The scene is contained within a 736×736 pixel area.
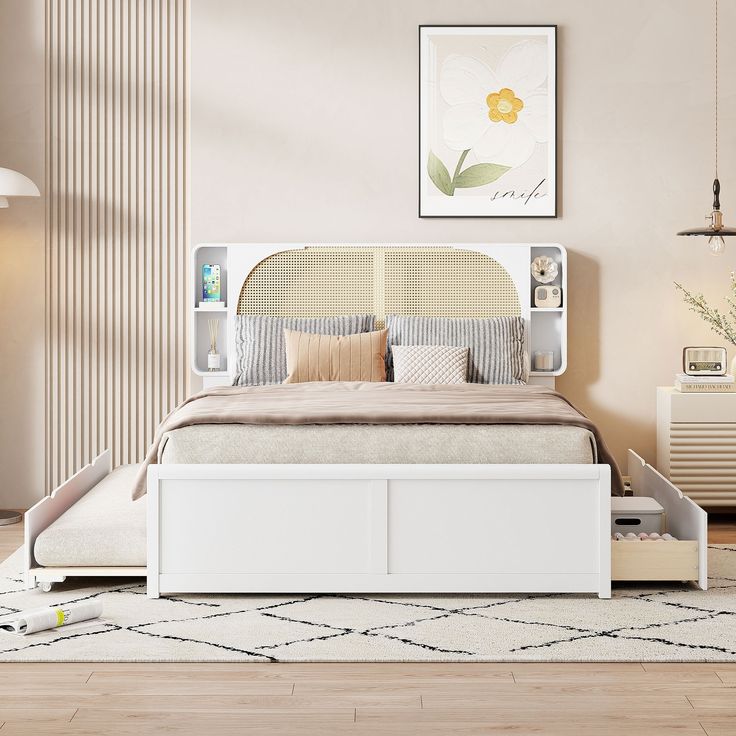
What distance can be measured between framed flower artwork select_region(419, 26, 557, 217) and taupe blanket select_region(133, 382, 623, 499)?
141 cm

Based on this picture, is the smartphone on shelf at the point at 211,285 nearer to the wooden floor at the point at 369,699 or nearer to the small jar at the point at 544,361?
the small jar at the point at 544,361

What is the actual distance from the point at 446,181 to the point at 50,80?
204cm

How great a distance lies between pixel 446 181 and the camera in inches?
193

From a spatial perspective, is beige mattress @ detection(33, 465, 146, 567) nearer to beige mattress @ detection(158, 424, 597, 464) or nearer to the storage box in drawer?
beige mattress @ detection(158, 424, 597, 464)

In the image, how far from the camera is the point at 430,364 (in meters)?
4.45

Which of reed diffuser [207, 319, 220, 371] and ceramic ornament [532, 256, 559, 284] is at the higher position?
ceramic ornament [532, 256, 559, 284]

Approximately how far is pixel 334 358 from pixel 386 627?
1.77 m

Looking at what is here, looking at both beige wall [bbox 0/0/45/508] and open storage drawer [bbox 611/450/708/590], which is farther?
beige wall [bbox 0/0/45/508]

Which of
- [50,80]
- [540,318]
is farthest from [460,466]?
[50,80]

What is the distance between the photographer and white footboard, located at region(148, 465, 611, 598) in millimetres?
3143

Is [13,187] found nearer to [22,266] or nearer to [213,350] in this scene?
[22,266]

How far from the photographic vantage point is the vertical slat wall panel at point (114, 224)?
16.0 feet

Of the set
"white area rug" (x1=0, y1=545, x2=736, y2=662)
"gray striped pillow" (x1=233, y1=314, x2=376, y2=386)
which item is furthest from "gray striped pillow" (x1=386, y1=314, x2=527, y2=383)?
"white area rug" (x1=0, y1=545, x2=736, y2=662)

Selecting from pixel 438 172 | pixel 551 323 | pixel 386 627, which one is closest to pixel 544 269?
pixel 551 323
